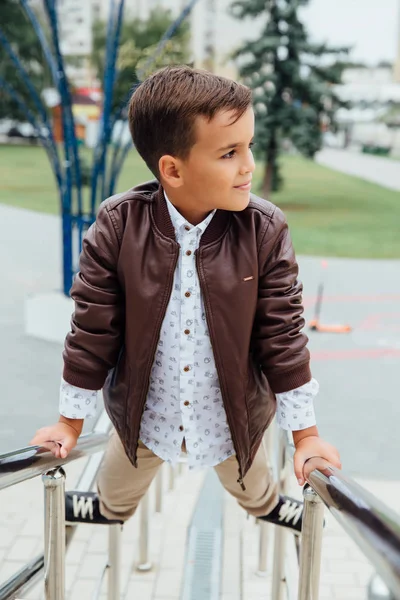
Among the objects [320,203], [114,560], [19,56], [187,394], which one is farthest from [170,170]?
[19,56]

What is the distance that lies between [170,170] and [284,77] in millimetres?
16103

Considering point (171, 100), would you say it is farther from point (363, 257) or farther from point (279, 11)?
point (279, 11)

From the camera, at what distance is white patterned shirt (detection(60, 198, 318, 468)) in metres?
1.63

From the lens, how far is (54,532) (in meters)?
1.52

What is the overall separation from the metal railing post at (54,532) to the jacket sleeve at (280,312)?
548 millimetres

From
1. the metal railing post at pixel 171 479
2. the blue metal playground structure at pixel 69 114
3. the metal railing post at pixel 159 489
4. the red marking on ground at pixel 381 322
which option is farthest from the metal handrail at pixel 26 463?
the red marking on ground at pixel 381 322

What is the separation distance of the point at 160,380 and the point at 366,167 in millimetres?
34211

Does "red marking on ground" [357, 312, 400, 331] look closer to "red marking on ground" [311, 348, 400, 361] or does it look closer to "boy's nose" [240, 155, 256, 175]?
"red marking on ground" [311, 348, 400, 361]

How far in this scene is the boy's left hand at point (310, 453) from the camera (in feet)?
5.10

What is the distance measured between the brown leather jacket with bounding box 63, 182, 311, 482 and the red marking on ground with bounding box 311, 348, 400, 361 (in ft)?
13.9

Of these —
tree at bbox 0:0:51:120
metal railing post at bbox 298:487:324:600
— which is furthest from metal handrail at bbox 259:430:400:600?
tree at bbox 0:0:51:120

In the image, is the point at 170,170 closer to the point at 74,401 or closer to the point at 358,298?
the point at 74,401

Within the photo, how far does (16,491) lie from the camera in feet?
11.3

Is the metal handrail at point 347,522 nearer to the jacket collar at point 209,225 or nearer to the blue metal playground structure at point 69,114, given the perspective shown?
the jacket collar at point 209,225
